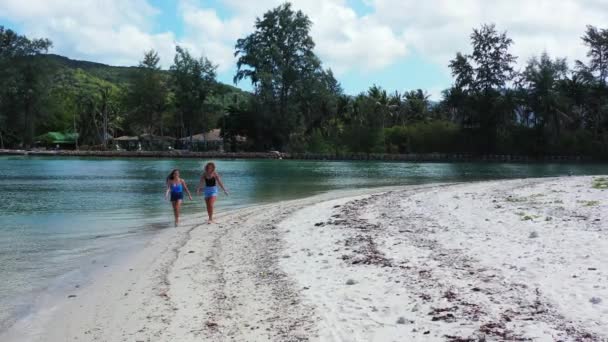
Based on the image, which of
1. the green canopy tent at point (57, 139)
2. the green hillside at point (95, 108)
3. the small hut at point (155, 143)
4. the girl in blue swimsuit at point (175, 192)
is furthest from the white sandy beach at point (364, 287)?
the green canopy tent at point (57, 139)

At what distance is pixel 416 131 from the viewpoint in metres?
80.9

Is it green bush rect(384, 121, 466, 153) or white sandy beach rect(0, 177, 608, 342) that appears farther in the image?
green bush rect(384, 121, 466, 153)

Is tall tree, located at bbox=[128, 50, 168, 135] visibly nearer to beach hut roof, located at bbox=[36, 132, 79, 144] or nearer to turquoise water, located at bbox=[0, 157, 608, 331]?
beach hut roof, located at bbox=[36, 132, 79, 144]

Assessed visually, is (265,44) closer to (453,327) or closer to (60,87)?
(60,87)

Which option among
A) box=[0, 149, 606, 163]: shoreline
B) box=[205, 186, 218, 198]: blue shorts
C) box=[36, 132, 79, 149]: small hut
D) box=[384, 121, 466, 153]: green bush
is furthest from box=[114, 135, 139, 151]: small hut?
box=[205, 186, 218, 198]: blue shorts

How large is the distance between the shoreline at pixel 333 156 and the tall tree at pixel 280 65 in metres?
5.13

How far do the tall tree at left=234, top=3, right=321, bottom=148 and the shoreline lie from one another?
513cm

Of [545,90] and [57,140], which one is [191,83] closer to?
[57,140]

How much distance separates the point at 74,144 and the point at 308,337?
11042 centimetres

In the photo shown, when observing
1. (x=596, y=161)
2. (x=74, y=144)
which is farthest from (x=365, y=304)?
(x=74, y=144)

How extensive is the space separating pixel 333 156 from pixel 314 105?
31.0 ft

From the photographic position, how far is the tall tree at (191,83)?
306 feet

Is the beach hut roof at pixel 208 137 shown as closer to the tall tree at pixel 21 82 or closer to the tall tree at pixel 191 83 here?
the tall tree at pixel 191 83

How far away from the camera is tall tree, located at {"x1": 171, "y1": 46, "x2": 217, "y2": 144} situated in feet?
306
